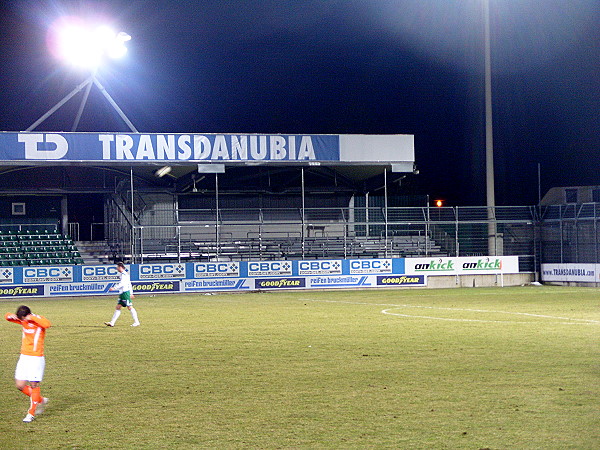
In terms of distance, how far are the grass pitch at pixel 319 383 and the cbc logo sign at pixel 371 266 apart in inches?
645

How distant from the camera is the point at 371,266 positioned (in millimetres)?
40188

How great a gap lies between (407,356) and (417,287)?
26.3 metres

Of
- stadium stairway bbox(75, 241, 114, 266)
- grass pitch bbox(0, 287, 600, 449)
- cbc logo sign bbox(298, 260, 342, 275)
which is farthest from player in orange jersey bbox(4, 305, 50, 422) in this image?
stadium stairway bbox(75, 241, 114, 266)

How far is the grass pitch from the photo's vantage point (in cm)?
865

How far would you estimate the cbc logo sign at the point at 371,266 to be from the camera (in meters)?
40.0

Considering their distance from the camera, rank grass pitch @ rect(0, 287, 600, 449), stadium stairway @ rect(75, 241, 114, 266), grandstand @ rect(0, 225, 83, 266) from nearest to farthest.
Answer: grass pitch @ rect(0, 287, 600, 449) → grandstand @ rect(0, 225, 83, 266) → stadium stairway @ rect(75, 241, 114, 266)

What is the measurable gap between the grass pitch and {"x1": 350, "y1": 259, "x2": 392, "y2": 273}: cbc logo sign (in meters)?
16.4

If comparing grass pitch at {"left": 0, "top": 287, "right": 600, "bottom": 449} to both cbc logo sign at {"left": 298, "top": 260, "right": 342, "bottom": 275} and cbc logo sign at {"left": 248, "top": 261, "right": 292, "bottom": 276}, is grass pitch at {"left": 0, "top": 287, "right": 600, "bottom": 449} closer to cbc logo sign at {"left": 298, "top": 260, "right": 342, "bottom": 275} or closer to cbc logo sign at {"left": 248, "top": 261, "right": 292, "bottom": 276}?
cbc logo sign at {"left": 248, "top": 261, "right": 292, "bottom": 276}

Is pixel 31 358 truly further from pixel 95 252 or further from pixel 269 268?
pixel 95 252

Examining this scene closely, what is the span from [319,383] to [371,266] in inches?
1123

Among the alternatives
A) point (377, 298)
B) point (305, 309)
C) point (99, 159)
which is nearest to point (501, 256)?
point (377, 298)

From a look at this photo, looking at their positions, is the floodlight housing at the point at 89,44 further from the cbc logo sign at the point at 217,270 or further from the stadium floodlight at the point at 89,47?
the cbc logo sign at the point at 217,270

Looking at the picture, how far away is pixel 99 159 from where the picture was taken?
38.4 m

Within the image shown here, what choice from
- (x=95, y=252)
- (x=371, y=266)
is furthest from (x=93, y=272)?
(x=371, y=266)
